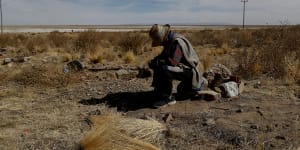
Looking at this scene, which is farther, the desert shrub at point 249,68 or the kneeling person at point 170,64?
the desert shrub at point 249,68

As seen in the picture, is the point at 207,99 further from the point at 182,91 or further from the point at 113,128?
the point at 113,128

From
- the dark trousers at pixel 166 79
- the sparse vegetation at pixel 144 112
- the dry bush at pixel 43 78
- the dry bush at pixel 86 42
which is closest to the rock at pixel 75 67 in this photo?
the sparse vegetation at pixel 144 112

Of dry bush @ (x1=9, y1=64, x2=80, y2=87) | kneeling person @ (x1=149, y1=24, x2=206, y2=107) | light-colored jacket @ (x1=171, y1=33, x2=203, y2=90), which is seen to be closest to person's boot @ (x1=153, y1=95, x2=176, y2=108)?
kneeling person @ (x1=149, y1=24, x2=206, y2=107)

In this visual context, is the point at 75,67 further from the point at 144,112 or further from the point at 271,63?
the point at 271,63

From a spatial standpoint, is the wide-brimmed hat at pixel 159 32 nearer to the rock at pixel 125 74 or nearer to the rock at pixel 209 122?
the rock at pixel 209 122

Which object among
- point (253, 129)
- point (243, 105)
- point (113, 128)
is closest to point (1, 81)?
point (243, 105)

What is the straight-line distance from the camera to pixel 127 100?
266 inches

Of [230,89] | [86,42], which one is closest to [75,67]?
[230,89]

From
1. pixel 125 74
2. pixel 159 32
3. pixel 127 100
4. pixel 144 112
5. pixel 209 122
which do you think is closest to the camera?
pixel 209 122

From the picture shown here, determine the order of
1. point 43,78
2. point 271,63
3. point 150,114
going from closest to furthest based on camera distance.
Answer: point 150,114, point 43,78, point 271,63

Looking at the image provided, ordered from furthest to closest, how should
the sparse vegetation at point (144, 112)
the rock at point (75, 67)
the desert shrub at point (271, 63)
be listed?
1. the rock at point (75, 67)
2. the desert shrub at point (271, 63)
3. the sparse vegetation at point (144, 112)

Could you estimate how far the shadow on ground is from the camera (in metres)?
6.38

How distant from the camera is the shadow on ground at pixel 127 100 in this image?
20.9ft

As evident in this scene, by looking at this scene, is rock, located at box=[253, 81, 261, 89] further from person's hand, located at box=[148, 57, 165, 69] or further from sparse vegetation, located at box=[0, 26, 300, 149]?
person's hand, located at box=[148, 57, 165, 69]
